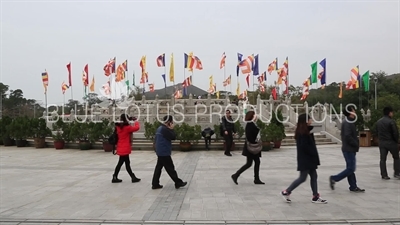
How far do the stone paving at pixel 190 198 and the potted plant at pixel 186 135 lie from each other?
3.84 meters

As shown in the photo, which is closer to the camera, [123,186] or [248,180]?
[123,186]

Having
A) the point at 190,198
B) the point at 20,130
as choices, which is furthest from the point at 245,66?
the point at 190,198

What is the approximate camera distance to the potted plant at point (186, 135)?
14.6 m

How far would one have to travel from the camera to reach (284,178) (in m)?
8.34

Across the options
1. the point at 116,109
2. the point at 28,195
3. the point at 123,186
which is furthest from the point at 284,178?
the point at 116,109

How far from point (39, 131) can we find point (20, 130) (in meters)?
1.19

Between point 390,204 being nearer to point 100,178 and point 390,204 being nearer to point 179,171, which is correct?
point 179,171

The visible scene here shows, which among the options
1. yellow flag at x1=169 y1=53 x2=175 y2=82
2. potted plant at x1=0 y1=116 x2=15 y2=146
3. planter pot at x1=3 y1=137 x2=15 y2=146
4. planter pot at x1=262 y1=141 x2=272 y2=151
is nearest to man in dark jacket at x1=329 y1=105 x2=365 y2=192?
planter pot at x1=262 y1=141 x2=272 y2=151

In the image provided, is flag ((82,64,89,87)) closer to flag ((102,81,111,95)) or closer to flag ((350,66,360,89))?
flag ((102,81,111,95))

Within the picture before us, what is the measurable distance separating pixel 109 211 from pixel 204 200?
162 cm

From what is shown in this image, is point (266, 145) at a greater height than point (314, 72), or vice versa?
point (314, 72)

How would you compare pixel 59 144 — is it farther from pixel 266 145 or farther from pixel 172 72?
pixel 172 72

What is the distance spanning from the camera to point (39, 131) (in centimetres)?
1708

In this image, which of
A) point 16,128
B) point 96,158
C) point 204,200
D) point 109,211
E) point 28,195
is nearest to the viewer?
point 109,211
